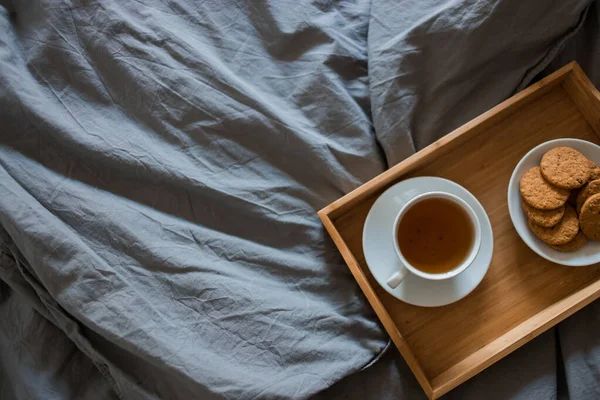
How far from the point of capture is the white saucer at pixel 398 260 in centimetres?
85

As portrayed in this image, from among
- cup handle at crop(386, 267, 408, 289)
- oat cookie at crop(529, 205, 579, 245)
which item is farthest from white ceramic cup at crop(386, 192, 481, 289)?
oat cookie at crop(529, 205, 579, 245)

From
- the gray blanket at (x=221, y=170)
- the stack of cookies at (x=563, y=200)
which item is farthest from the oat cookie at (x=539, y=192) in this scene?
the gray blanket at (x=221, y=170)

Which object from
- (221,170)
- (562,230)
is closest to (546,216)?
(562,230)

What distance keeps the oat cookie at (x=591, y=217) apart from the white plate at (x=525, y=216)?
0.02m

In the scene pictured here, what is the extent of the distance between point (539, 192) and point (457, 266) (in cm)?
17

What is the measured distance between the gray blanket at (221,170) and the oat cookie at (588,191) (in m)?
0.18

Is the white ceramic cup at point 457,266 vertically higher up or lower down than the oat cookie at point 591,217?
higher up

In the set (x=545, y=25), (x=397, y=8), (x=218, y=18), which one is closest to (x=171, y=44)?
(x=218, y=18)

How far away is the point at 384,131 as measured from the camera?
89cm

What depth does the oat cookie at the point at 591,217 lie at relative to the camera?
32.5 inches

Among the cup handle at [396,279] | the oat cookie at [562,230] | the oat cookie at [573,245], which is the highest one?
the cup handle at [396,279]

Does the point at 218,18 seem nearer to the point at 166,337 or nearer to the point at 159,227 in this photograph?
the point at 159,227

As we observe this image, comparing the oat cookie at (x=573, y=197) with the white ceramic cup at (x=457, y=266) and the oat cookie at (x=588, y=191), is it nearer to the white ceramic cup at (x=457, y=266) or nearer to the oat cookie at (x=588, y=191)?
the oat cookie at (x=588, y=191)

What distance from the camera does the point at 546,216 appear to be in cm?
83
